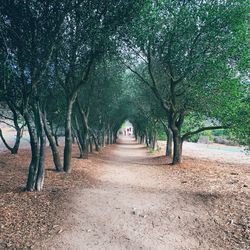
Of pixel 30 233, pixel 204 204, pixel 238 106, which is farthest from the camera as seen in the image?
pixel 238 106

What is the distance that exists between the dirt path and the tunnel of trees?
280 cm

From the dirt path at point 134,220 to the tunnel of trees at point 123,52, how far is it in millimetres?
2804

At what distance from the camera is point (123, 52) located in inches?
782

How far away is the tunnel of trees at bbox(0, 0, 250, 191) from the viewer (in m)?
10.8

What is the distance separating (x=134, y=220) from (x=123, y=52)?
13.4 metres

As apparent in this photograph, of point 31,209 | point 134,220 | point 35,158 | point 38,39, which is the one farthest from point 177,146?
point 31,209

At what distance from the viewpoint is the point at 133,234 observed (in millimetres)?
7973

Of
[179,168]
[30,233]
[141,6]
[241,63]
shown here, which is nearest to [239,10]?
[241,63]

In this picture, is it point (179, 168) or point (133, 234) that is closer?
point (133, 234)

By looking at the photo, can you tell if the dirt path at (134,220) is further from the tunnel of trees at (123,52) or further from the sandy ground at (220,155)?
the sandy ground at (220,155)

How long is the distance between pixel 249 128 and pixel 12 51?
12291 millimetres

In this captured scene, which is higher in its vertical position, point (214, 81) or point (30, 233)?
point (214, 81)

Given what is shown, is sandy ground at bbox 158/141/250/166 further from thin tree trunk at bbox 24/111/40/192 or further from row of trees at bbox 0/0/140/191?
thin tree trunk at bbox 24/111/40/192

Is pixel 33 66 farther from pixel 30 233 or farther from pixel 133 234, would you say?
pixel 133 234
